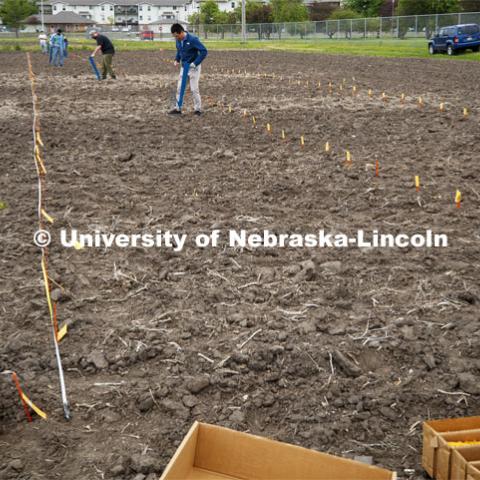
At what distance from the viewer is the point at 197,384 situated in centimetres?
391

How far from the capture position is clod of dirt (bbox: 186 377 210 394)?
153 inches

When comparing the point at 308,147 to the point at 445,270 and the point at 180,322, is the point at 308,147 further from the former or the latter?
the point at 180,322

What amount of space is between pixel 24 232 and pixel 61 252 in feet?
2.40

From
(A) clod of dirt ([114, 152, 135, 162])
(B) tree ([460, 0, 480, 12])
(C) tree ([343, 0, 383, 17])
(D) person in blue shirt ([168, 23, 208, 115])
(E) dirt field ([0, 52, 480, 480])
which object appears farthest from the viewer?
(C) tree ([343, 0, 383, 17])

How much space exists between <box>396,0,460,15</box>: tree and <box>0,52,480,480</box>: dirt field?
59032mm

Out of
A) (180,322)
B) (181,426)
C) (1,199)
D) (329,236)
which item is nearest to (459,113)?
(329,236)

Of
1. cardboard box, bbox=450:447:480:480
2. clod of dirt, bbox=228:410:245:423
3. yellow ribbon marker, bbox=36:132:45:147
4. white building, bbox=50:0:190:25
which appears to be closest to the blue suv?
yellow ribbon marker, bbox=36:132:45:147

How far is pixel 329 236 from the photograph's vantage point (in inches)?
246

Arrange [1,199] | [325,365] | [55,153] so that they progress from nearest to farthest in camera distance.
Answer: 1. [325,365]
2. [1,199]
3. [55,153]

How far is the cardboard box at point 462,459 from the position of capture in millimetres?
2826

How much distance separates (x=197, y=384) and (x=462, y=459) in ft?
5.43

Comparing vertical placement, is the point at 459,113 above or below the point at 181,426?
above

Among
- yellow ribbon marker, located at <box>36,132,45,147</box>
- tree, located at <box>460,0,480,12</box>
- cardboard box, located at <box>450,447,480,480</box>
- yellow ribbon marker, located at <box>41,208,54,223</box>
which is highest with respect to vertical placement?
tree, located at <box>460,0,480,12</box>

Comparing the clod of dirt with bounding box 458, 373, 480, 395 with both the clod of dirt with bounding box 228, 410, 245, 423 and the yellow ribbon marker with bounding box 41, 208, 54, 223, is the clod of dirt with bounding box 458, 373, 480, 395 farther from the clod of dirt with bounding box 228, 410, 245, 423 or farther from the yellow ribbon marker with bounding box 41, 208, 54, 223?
the yellow ribbon marker with bounding box 41, 208, 54, 223
